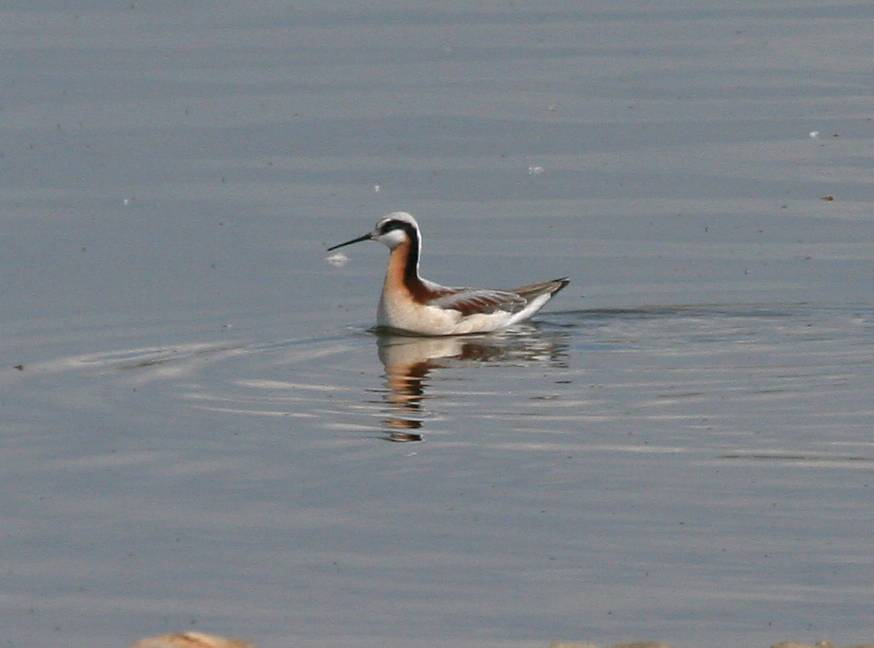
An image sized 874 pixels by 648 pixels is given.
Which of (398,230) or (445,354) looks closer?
(445,354)

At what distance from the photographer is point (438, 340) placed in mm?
19438

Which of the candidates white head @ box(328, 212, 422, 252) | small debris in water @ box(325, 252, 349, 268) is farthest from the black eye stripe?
small debris in water @ box(325, 252, 349, 268)

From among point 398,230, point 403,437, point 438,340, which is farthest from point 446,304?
point 403,437

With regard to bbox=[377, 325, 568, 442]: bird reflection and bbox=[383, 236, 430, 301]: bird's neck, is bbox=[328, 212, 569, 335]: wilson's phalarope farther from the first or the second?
bbox=[377, 325, 568, 442]: bird reflection

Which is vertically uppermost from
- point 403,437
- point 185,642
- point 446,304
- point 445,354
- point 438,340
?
point 446,304

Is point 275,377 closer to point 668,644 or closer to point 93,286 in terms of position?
point 93,286

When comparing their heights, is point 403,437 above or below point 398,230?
below

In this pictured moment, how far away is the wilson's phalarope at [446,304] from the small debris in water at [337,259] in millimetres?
1123

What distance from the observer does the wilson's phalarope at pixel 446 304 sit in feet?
62.4

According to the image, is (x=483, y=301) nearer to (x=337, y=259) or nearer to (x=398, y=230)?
(x=398, y=230)

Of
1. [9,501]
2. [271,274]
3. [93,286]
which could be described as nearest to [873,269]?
[271,274]

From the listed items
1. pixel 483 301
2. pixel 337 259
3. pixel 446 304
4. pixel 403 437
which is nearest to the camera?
pixel 403 437

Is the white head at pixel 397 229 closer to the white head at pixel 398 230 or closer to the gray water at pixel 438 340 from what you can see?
the white head at pixel 398 230

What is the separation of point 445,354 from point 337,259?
2899 mm
